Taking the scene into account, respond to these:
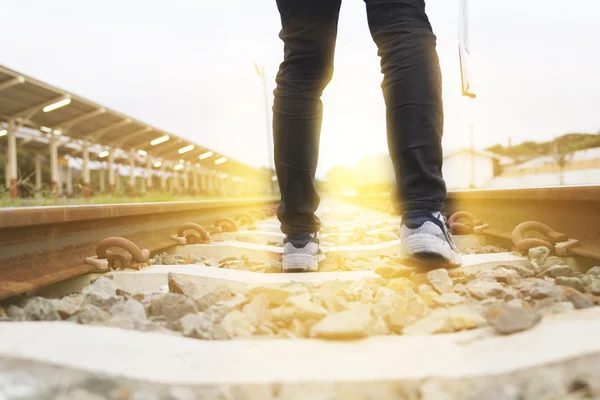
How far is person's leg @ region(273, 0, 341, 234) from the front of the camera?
80.7 inches

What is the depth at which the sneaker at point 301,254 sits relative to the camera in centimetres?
207

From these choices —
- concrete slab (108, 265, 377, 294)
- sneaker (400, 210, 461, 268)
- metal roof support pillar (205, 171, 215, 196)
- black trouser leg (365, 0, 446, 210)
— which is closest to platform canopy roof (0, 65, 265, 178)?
concrete slab (108, 265, 377, 294)

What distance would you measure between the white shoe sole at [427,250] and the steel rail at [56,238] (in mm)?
1218

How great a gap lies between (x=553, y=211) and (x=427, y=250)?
4.68 feet

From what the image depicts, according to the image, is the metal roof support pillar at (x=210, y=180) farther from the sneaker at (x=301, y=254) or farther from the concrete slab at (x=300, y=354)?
the concrete slab at (x=300, y=354)

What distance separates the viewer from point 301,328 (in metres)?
1.24

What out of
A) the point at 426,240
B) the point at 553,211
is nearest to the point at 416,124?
the point at 426,240

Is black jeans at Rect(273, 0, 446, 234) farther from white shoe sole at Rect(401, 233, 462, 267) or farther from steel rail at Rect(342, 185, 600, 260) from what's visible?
steel rail at Rect(342, 185, 600, 260)

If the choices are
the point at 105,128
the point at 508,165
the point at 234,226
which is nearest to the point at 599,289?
the point at 234,226

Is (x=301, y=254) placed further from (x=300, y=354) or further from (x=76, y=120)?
(x=76, y=120)

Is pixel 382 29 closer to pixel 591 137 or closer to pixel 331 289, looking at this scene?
pixel 331 289

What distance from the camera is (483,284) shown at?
1594 millimetres

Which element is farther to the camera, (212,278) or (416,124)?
(212,278)

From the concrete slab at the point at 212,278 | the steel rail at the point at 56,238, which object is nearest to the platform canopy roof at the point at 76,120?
the steel rail at the point at 56,238
